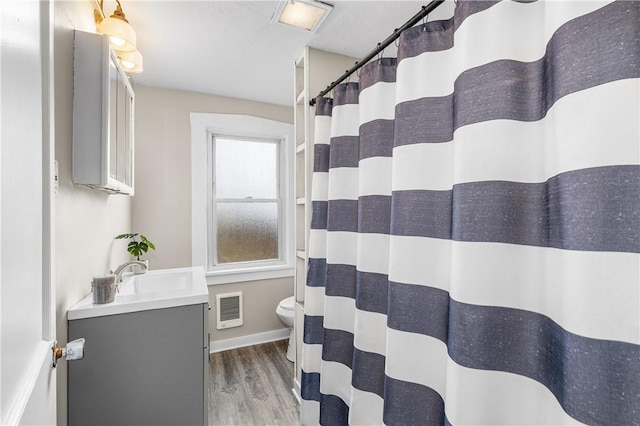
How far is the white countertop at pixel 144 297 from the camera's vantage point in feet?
3.81

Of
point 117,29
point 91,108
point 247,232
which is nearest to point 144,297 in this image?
point 91,108

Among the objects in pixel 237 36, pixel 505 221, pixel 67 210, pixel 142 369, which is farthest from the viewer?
pixel 237 36

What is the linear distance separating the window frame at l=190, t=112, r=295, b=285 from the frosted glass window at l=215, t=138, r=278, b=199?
0.26ft

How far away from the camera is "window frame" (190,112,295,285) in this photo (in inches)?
96.3

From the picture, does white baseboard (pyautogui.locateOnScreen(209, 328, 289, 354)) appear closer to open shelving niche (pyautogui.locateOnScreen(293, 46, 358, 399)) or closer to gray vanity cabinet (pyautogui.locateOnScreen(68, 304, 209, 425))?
open shelving niche (pyautogui.locateOnScreen(293, 46, 358, 399))

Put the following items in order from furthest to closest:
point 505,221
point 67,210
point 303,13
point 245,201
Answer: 1. point 245,201
2. point 303,13
3. point 67,210
4. point 505,221

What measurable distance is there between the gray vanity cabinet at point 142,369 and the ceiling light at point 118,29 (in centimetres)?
129

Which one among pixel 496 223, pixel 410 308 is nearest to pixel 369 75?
pixel 496 223

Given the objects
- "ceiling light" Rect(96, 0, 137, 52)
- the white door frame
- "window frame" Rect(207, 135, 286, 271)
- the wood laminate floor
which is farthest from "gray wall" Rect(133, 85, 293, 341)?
the white door frame

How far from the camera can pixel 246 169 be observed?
2770 mm

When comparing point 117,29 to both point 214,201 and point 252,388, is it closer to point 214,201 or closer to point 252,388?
point 214,201

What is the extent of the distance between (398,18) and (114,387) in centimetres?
224

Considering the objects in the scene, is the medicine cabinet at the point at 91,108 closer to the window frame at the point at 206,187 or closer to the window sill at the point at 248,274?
the window frame at the point at 206,187

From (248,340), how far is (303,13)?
8.44ft
